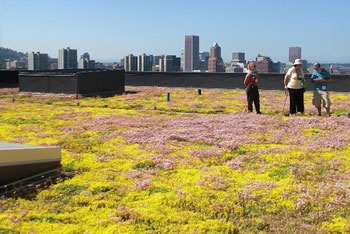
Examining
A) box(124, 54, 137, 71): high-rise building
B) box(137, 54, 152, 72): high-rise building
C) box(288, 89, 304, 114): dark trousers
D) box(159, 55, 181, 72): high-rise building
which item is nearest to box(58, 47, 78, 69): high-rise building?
box(124, 54, 137, 71): high-rise building

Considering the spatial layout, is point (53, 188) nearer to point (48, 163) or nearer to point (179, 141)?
point (48, 163)

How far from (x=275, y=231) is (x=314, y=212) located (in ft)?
3.99

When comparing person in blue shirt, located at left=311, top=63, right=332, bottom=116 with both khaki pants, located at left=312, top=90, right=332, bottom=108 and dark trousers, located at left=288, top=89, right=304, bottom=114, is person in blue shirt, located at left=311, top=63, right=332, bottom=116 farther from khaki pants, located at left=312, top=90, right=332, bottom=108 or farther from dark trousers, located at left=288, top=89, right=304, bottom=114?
dark trousers, located at left=288, top=89, right=304, bottom=114

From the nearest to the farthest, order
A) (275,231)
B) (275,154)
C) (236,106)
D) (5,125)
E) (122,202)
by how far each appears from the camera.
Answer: (275,231)
(122,202)
(275,154)
(5,125)
(236,106)

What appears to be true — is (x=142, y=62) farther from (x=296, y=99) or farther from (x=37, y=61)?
(x=296, y=99)

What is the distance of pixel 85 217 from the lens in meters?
7.78

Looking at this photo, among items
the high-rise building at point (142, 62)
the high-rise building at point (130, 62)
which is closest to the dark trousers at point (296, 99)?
the high-rise building at point (130, 62)

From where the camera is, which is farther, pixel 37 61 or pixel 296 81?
pixel 37 61

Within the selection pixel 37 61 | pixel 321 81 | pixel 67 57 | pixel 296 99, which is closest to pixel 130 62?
pixel 67 57

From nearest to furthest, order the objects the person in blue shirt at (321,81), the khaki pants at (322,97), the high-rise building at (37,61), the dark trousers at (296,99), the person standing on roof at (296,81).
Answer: the person in blue shirt at (321,81) → the khaki pants at (322,97) → the person standing on roof at (296,81) → the dark trousers at (296,99) → the high-rise building at (37,61)

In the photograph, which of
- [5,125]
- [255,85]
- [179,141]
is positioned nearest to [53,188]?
[179,141]

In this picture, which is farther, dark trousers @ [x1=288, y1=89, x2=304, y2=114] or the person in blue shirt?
dark trousers @ [x1=288, y1=89, x2=304, y2=114]

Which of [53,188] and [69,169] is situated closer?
[53,188]

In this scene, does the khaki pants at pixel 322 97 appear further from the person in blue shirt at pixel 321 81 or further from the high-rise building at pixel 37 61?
the high-rise building at pixel 37 61
